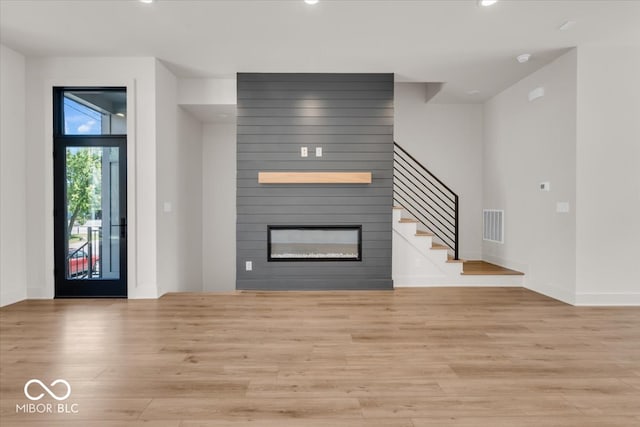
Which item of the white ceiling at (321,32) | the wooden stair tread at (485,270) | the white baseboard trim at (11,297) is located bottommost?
the white baseboard trim at (11,297)

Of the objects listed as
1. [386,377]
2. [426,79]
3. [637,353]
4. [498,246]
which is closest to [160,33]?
[426,79]

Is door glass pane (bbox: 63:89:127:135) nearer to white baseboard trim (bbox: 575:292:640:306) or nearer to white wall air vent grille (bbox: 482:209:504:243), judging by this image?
white wall air vent grille (bbox: 482:209:504:243)

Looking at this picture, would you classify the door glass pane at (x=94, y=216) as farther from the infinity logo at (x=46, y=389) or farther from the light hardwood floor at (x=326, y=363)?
the infinity logo at (x=46, y=389)

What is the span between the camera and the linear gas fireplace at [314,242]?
546 centimetres

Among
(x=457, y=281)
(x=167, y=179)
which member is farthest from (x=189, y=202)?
(x=457, y=281)

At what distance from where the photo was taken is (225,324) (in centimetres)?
376

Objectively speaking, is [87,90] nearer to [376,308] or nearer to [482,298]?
[376,308]

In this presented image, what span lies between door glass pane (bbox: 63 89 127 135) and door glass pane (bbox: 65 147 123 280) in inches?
10.0

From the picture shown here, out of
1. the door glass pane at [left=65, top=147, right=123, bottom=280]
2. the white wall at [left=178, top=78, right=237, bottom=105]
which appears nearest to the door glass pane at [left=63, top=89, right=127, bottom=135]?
the door glass pane at [left=65, top=147, right=123, bottom=280]

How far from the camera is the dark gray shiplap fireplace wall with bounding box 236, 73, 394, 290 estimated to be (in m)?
5.39

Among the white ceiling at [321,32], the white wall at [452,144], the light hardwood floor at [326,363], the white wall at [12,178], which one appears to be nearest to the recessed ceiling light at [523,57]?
the white ceiling at [321,32]

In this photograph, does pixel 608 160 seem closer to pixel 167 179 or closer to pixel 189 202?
pixel 167 179
